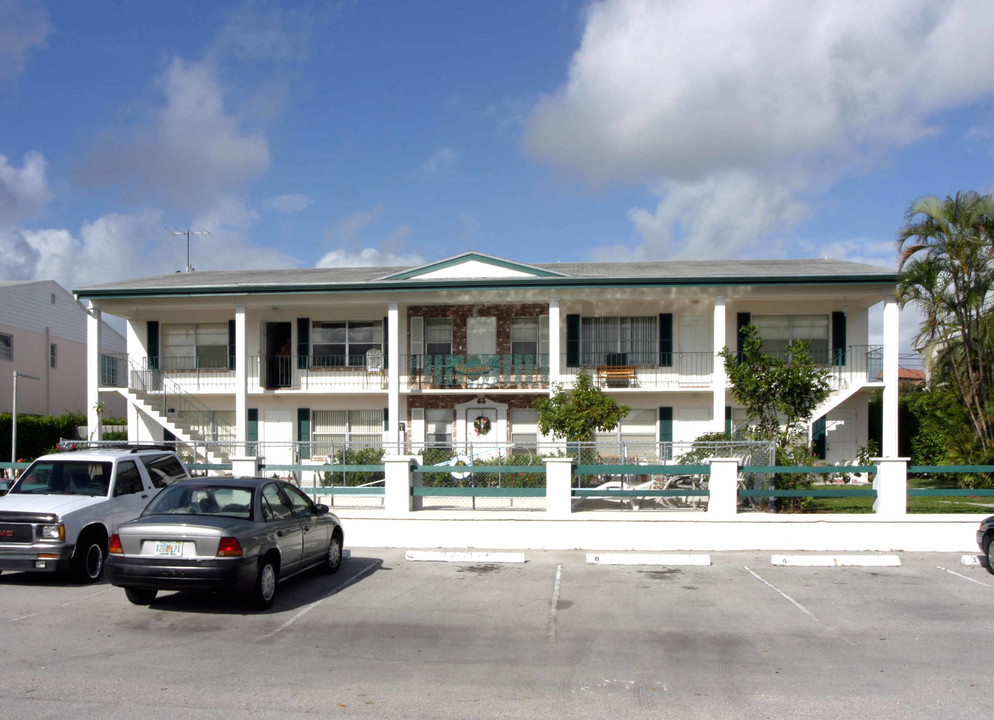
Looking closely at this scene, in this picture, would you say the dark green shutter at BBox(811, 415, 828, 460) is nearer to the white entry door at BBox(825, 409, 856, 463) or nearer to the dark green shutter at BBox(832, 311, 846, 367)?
the white entry door at BBox(825, 409, 856, 463)

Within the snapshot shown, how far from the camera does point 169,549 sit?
911 cm

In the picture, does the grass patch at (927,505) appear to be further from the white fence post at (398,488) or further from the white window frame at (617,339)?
the white window frame at (617,339)

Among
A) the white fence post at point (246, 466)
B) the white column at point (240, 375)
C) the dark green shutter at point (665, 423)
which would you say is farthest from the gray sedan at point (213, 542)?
the dark green shutter at point (665, 423)

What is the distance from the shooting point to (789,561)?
13008 millimetres

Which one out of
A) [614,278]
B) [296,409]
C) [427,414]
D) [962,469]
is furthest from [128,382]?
[962,469]

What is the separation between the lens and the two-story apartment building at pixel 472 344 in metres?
23.5

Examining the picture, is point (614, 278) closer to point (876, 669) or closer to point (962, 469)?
point (962, 469)

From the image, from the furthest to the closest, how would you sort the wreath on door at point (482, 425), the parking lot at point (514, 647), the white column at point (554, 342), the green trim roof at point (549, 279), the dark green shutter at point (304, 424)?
the dark green shutter at point (304, 424)
the wreath on door at point (482, 425)
the white column at point (554, 342)
the green trim roof at point (549, 279)
the parking lot at point (514, 647)

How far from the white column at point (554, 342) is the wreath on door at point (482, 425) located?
2847mm

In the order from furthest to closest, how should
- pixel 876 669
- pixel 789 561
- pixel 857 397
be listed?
pixel 857 397
pixel 789 561
pixel 876 669

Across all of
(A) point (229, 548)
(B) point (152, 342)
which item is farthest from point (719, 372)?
(B) point (152, 342)

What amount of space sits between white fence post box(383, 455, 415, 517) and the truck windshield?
478 cm

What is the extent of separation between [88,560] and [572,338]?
53.3 ft

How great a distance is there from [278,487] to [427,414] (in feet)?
50.1
